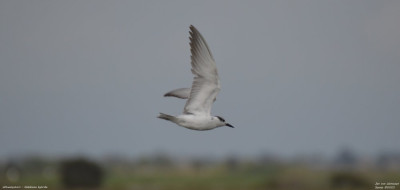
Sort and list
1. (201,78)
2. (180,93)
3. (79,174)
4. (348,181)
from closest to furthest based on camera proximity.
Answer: (201,78) < (180,93) < (348,181) < (79,174)

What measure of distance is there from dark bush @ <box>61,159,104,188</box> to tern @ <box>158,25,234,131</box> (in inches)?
1116

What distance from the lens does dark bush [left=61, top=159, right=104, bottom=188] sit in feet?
139

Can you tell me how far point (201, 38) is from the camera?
47.4 feet

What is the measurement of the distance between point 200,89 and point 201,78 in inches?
9.0

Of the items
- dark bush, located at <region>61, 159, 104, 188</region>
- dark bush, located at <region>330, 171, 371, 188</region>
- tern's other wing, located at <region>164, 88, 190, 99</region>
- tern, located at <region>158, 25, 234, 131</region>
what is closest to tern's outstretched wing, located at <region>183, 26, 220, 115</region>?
tern, located at <region>158, 25, 234, 131</region>

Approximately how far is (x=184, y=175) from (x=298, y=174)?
570 inches

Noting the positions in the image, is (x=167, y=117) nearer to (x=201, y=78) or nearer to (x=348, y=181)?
(x=201, y=78)

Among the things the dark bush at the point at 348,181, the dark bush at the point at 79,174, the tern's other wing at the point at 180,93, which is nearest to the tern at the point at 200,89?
the tern's other wing at the point at 180,93

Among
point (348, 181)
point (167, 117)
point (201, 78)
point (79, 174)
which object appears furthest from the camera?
point (79, 174)

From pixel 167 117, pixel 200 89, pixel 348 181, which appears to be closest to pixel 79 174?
pixel 348 181

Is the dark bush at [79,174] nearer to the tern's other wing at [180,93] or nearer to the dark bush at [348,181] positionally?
the dark bush at [348,181]

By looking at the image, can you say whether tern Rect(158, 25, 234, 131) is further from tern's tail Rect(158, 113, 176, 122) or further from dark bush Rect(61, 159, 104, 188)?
dark bush Rect(61, 159, 104, 188)

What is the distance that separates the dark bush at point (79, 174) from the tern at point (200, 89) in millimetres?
28348

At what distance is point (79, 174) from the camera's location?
42.5m
